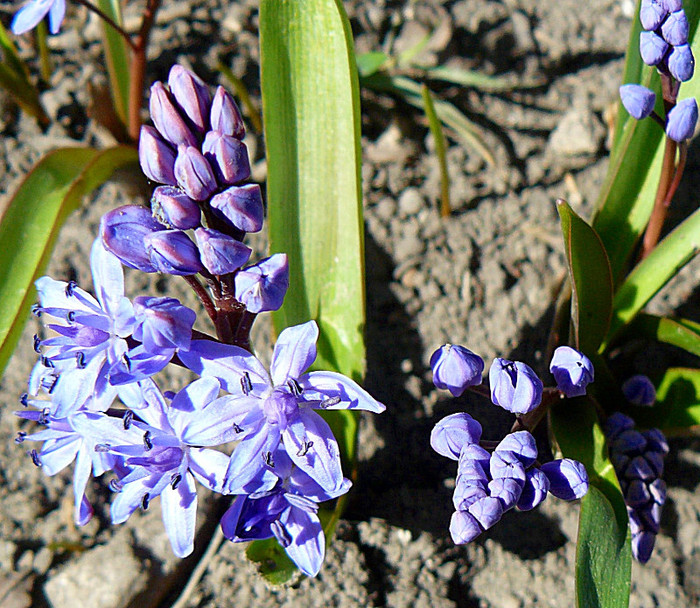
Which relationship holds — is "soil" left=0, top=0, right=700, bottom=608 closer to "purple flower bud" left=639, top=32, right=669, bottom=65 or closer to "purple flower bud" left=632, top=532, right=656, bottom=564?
"purple flower bud" left=632, top=532, right=656, bottom=564

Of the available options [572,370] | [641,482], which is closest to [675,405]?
[641,482]

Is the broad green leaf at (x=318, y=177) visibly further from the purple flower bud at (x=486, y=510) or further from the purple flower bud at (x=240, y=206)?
the purple flower bud at (x=486, y=510)

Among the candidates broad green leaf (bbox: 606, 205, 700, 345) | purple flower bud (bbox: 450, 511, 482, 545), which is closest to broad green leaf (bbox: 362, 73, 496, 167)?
→ broad green leaf (bbox: 606, 205, 700, 345)

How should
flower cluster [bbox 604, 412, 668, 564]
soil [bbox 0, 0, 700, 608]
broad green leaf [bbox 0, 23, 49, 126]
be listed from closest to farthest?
flower cluster [bbox 604, 412, 668, 564] < soil [bbox 0, 0, 700, 608] < broad green leaf [bbox 0, 23, 49, 126]

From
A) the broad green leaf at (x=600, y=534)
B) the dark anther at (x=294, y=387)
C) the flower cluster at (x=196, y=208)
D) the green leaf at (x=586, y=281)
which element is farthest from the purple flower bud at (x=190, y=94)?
the broad green leaf at (x=600, y=534)

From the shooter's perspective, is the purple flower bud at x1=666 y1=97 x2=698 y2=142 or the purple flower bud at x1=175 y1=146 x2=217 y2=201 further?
the purple flower bud at x1=666 y1=97 x2=698 y2=142

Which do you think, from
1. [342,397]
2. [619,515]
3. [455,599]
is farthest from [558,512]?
[342,397]

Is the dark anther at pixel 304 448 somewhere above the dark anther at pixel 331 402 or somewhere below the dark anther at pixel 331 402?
below
